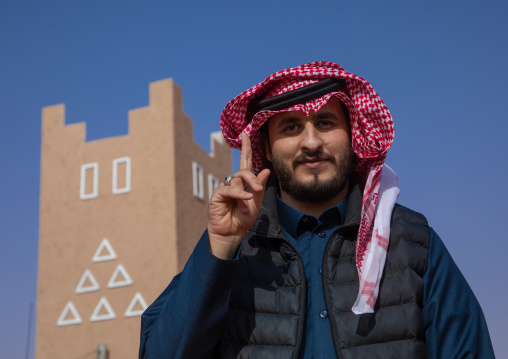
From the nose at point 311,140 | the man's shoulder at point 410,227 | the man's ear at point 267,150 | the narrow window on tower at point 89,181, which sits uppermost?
the narrow window on tower at point 89,181

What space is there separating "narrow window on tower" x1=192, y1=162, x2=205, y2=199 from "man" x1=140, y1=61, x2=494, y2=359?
46.4ft

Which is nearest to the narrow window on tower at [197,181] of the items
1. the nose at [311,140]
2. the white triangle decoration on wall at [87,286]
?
the white triangle decoration on wall at [87,286]

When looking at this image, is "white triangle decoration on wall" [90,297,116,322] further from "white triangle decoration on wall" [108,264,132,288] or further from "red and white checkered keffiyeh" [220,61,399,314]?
"red and white checkered keffiyeh" [220,61,399,314]

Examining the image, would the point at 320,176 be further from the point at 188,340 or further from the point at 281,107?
the point at 188,340

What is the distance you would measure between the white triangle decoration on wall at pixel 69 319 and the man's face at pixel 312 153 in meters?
13.8

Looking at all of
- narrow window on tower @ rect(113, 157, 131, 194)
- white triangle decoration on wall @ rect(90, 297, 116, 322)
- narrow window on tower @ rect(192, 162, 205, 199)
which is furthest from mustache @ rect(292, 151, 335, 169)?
narrow window on tower @ rect(192, 162, 205, 199)

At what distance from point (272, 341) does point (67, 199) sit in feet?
49.9

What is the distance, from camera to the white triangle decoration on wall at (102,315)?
580 inches

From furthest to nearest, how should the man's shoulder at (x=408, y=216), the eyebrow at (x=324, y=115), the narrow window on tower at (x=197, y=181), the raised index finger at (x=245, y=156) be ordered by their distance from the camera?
1. the narrow window on tower at (x=197, y=181)
2. the eyebrow at (x=324, y=115)
3. the man's shoulder at (x=408, y=216)
4. the raised index finger at (x=245, y=156)

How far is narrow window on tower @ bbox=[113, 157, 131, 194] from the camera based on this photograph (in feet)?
51.9

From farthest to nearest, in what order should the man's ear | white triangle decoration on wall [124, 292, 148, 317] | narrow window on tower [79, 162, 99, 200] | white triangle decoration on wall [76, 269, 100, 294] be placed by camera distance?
narrow window on tower [79, 162, 99, 200] < white triangle decoration on wall [76, 269, 100, 294] < white triangle decoration on wall [124, 292, 148, 317] < the man's ear

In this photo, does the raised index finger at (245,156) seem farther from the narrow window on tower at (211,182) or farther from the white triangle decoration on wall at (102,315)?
the narrow window on tower at (211,182)

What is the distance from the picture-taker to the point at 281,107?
8.19 ft

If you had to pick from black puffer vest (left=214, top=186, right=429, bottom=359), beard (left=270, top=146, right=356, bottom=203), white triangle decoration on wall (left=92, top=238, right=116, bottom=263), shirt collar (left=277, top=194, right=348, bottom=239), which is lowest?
black puffer vest (left=214, top=186, right=429, bottom=359)
